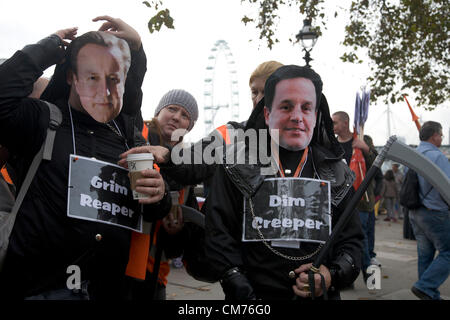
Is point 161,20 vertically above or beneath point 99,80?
above

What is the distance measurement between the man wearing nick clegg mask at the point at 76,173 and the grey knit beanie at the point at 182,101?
3.53 ft

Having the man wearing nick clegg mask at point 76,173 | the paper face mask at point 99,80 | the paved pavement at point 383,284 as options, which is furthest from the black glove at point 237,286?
the paved pavement at point 383,284

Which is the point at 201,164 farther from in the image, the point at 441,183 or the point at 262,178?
the point at 441,183

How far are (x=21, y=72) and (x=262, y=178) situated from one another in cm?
118

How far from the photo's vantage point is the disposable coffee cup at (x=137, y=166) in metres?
1.88

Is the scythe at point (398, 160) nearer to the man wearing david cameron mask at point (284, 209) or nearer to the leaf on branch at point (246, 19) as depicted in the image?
the man wearing david cameron mask at point (284, 209)

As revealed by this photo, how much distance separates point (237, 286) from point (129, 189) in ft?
2.29

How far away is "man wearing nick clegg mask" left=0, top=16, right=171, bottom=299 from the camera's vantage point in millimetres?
1736

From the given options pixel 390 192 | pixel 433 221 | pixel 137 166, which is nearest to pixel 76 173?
pixel 137 166

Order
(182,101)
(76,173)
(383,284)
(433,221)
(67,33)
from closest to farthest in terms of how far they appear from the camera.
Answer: (76,173), (67,33), (182,101), (433,221), (383,284)

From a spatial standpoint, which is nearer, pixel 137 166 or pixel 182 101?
pixel 137 166

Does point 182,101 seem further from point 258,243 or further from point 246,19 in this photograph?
point 246,19

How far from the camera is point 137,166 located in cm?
189
